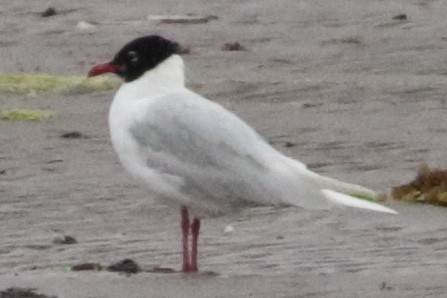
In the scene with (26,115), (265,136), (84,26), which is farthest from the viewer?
(84,26)

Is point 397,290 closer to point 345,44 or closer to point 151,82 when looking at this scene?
point 151,82

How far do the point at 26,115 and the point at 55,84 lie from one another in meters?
1.12

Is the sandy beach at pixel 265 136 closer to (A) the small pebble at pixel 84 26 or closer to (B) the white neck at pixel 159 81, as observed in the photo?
(A) the small pebble at pixel 84 26

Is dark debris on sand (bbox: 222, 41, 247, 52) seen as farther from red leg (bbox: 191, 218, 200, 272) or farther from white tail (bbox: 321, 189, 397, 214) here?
white tail (bbox: 321, 189, 397, 214)

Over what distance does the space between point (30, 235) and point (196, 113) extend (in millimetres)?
1185

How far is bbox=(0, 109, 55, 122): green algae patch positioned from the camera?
11258mm

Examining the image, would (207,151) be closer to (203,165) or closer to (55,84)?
(203,165)

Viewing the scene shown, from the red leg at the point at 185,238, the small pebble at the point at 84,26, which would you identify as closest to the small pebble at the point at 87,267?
the red leg at the point at 185,238

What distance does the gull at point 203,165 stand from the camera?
7.35 m

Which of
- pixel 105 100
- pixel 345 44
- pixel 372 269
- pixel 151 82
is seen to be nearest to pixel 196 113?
pixel 151 82

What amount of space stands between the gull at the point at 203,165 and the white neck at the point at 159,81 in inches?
2.9

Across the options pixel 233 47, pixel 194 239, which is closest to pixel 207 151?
pixel 194 239

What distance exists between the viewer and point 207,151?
7398mm

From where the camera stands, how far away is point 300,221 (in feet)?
26.9
